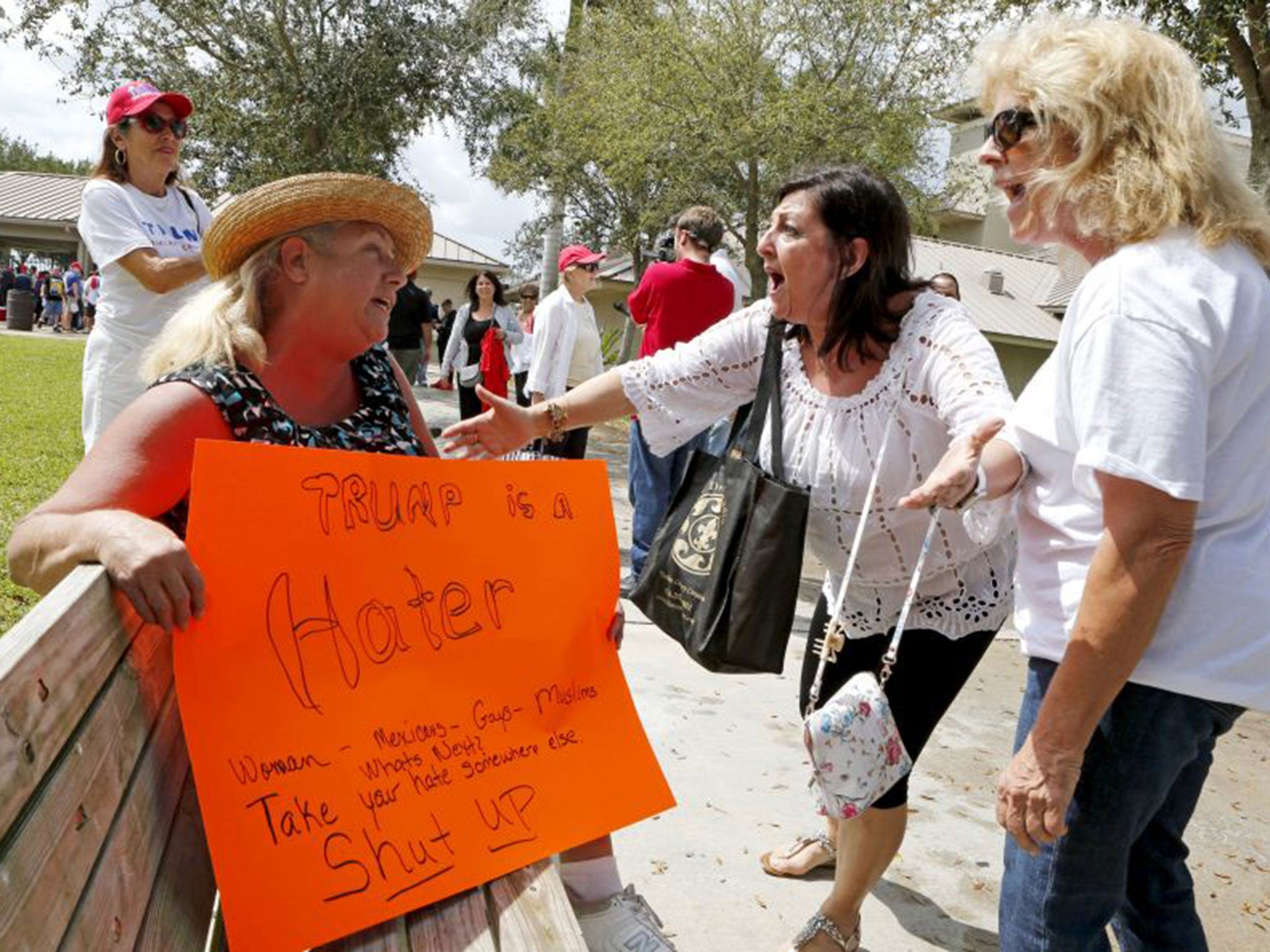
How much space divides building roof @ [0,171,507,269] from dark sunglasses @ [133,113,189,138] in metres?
36.1

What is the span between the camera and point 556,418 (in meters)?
2.96

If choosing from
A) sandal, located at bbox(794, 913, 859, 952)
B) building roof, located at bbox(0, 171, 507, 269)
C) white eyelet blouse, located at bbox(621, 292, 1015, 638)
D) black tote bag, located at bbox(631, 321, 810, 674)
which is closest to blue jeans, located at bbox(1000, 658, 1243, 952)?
white eyelet blouse, located at bbox(621, 292, 1015, 638)

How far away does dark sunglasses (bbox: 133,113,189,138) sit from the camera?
12.2ft

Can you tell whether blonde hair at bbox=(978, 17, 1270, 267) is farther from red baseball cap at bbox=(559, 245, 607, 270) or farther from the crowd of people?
red baseball cap at bbox=(559, 245, 607, 270)

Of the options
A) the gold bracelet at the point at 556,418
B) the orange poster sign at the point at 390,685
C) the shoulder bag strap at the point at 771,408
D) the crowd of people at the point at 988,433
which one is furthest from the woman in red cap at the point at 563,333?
the orange poster sign at the point at 390,685

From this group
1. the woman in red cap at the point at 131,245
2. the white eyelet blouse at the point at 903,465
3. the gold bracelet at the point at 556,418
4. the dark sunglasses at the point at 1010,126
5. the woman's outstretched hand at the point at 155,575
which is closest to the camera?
the woman's outstretched hand at the point at 155,575

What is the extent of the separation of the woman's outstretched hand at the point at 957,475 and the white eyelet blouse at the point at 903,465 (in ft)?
1.05

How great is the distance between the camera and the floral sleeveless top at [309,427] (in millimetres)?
2055

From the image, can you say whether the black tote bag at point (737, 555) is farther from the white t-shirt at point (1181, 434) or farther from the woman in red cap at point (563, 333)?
the woman in red cap at point (563, 333)

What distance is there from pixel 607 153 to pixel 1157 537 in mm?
17514

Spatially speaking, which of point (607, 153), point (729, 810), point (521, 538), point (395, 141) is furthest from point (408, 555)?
point (607, 153)

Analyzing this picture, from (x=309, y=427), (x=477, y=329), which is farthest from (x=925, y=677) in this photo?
(x=477, y=329)

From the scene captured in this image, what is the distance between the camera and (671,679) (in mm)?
4633

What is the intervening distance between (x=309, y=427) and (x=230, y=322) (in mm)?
267
